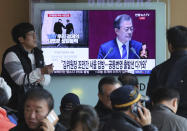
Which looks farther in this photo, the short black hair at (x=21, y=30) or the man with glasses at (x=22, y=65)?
the short black hair at (x=21, y=30)

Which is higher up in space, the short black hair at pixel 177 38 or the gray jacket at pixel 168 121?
the short black hair at pixel 177 38

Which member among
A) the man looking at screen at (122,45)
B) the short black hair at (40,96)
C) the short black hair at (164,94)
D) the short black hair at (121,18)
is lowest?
the short black hair at (164,94)

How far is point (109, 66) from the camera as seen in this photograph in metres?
6.80

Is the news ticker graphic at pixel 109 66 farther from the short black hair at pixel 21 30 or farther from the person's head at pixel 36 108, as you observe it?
the person's head at pixel 36 108

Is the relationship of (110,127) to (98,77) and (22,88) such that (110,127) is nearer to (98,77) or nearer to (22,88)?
(22,88)

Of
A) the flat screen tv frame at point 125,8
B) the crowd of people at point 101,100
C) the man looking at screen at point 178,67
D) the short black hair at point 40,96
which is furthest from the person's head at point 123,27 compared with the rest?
the short black hair at point 40,96

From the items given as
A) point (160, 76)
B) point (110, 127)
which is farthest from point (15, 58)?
point (110, 127)

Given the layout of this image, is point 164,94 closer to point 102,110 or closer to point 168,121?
point 168,121

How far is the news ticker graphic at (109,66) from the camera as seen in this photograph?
22.3 ft

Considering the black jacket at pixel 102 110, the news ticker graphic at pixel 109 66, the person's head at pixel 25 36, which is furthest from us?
the news ticker graphic at pixel 109 66

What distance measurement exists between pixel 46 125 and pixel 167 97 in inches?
44.7

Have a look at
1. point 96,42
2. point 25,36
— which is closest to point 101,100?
point 25,36

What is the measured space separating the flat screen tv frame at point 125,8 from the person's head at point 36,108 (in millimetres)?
4144

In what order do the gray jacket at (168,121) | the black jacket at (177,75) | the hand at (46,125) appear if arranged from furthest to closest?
the black jacket at (177,75) → the gray jacket at (168,121) → the hand at (46,125)
